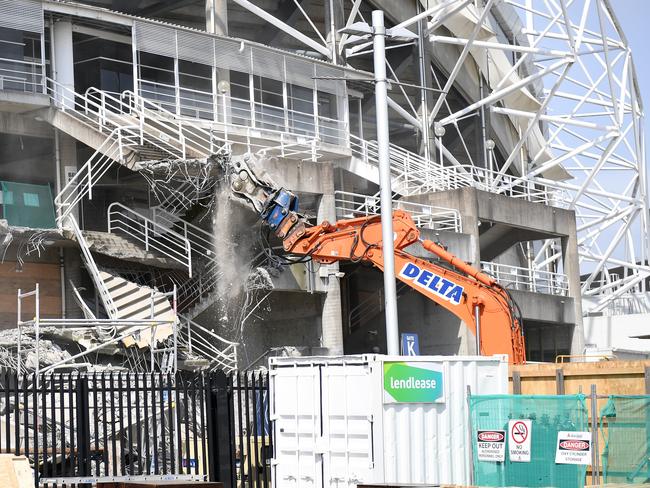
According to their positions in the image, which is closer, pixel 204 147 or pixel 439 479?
pixel 439 479

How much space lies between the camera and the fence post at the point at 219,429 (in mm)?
21172

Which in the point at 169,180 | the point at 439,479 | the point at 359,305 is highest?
the point at 169,180

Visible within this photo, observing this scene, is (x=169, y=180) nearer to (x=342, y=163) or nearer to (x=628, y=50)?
(x=342, y=163)

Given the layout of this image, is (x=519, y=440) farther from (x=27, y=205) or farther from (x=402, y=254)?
(x=27, y=205)

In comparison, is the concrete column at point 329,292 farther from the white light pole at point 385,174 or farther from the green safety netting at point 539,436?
the green safety netting at point 539,436

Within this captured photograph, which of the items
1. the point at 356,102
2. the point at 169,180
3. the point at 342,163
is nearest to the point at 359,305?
the point at 342,163

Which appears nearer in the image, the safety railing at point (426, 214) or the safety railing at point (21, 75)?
the safety railing at point (21, 75)

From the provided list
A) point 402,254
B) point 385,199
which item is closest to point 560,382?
point 385,199

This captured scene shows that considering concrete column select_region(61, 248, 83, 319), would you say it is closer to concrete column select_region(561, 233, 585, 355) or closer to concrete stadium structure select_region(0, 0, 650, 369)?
concrete stadium structure select_region(0, 0, 650, 369)

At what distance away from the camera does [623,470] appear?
19.1m

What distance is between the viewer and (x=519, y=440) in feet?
62.9

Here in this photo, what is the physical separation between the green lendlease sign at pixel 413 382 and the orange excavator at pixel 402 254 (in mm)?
9022

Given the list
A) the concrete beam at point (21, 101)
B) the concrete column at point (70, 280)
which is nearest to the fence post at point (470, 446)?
the concrete column at point (70, 280)

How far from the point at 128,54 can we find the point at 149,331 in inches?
423
